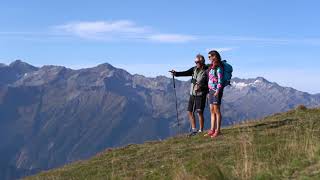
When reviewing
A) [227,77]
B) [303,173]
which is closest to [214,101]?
[227,77]

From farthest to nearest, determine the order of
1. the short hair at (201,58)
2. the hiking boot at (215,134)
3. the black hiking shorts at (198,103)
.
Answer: the black hiking shorts at (198,103), the short hair at (201,58), the hiking boot at (215,134)

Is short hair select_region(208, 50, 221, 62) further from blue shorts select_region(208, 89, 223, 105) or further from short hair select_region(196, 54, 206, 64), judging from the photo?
short hair select_region(196, 54, 206, 64)

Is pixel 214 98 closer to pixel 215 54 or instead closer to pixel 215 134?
pixel 215 134

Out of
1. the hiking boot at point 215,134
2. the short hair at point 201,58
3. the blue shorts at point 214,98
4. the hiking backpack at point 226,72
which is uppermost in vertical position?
the short hair at point 201,58

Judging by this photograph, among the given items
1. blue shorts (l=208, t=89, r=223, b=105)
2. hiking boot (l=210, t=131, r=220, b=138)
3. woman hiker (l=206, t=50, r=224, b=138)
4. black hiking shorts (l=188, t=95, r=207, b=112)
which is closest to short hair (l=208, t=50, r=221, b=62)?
woman hiker (l=206, t=50, r=224, b=138)

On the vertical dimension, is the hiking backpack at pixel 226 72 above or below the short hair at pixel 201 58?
below

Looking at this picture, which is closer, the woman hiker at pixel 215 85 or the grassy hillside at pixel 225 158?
the grassy hillside at pixel 225 158

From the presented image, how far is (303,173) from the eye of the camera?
395 inches

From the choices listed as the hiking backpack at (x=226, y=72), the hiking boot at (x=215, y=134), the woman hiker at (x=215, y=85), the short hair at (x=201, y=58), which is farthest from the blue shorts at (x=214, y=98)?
the short hair at (x=201, y=58)

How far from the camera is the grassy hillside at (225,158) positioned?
10586 millimetres

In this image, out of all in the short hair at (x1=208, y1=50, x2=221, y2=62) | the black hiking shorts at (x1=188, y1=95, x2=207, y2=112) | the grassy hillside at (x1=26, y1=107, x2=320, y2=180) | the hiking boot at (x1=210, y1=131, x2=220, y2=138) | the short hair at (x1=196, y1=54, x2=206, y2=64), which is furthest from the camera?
the black hiking shorts at (x1=188, y1=95, x2=207, y2=112)

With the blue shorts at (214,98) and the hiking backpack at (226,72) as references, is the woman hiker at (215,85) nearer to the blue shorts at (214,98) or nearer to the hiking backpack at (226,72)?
the blue shorts at (214,98)

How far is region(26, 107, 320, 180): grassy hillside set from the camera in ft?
34.7

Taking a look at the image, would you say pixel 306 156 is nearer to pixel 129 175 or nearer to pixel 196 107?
pixel 129 175
